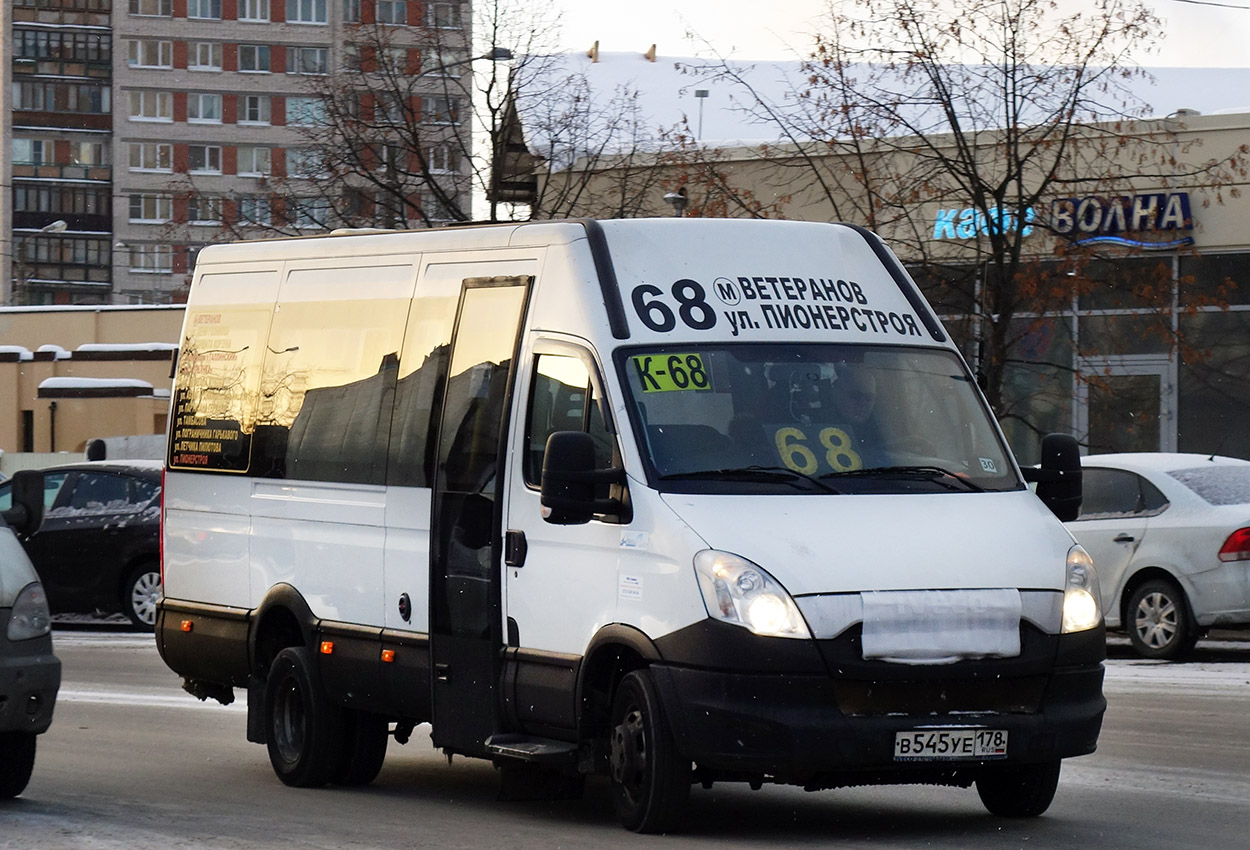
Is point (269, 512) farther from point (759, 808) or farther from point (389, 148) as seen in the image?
point (389, 148)

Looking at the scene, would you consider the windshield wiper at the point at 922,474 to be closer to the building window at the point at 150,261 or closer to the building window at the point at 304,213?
the building window at the point at 304,213

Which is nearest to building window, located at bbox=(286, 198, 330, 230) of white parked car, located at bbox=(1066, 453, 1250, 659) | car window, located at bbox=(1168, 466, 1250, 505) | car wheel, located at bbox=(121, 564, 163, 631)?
car wheel, located at bbox=(121, 564, 163, 631)

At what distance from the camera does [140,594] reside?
20.6 m

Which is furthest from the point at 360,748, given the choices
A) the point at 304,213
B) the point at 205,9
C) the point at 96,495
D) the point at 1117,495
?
the point at 205,9

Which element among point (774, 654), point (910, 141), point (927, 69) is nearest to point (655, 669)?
point (774, 654)

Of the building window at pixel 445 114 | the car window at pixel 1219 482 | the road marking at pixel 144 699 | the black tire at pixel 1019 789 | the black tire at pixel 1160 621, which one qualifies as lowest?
the road marking at pixel 144 699

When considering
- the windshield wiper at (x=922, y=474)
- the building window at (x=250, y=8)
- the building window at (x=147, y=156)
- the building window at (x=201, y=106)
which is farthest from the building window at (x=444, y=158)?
the building window at (x=250, y=8)

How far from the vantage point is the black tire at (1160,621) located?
16172 mm

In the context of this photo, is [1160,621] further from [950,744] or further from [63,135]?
[63,135]

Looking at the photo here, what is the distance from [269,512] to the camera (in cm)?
1061

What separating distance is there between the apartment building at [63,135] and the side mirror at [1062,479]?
11105 centimetres

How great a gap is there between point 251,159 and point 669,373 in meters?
112

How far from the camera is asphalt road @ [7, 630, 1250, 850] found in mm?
8086

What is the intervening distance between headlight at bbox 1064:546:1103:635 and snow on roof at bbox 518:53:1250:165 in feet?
54.5
